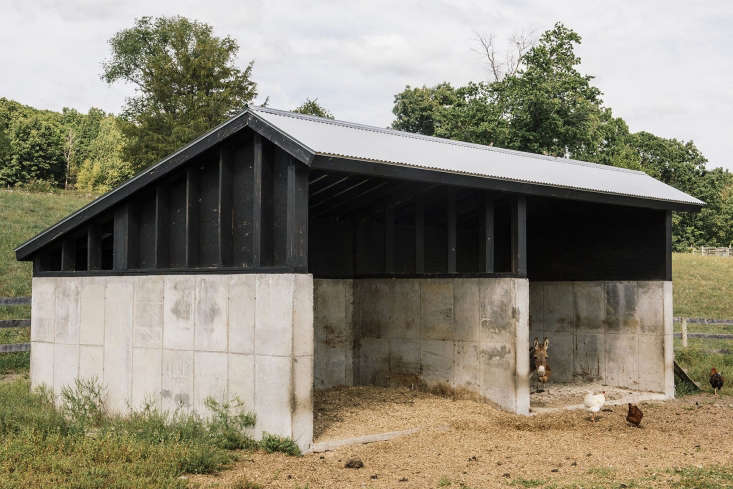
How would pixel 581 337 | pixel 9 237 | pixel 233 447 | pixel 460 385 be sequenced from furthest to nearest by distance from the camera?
pixel 9 237, pixel 581 337, pixel 460 385, pixel 233 447

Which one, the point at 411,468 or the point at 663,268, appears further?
the point at 663,268

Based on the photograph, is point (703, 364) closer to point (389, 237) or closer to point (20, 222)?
point (389, 237)

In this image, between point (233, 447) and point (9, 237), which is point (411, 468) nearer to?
point (233, 447)

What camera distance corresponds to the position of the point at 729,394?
17500 mm

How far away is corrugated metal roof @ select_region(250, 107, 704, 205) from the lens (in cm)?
1162

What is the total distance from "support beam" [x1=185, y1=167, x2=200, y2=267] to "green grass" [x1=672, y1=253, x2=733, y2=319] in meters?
27.1

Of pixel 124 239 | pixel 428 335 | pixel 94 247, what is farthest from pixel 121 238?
pixel 428 335

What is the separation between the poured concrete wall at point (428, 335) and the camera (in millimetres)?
13891

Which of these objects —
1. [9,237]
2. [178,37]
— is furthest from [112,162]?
[9,237]

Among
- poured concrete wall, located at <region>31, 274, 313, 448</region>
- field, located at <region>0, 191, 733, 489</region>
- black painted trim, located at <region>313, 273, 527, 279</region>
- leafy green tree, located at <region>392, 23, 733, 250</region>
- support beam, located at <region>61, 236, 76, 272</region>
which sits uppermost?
leafy green tree, located at <region>392, 23, 733, 250</region>

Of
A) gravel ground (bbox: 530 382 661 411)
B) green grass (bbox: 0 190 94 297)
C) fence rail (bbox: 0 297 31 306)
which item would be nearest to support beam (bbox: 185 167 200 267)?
gravel ground (bbox: 530 382 661 411)

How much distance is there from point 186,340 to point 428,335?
17.4ft

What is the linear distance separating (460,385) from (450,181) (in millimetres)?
4500

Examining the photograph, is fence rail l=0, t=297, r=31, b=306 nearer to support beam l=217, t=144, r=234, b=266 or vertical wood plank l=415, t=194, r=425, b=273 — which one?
support beam l=217, t=144, r=234, b=266
